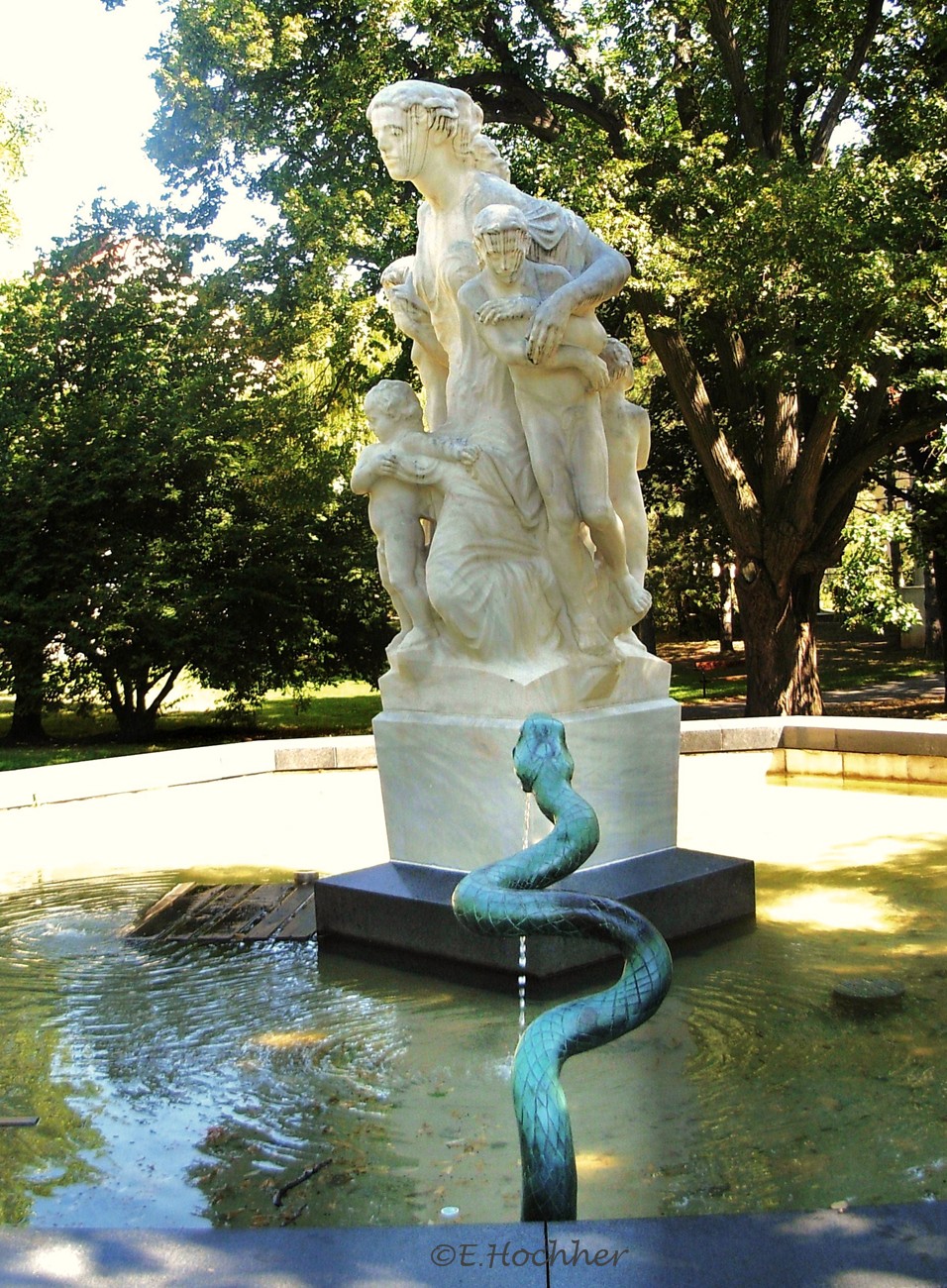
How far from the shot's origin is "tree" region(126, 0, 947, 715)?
40.0 ft

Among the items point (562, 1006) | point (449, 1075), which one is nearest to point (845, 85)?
point (449, 1075)

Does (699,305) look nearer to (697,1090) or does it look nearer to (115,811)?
(115,811)

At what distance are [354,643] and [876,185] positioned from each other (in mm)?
8839

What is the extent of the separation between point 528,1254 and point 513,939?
269 centimetres

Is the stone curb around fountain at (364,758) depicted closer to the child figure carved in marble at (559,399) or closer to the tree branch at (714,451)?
the child figure carved in marble at (559,399)

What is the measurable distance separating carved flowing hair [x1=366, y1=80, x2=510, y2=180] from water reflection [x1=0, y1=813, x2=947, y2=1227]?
342 centimetres

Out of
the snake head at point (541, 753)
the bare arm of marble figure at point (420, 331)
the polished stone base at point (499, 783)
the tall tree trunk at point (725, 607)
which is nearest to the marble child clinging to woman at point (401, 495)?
the bare arm of marble figure at point (420, 331)

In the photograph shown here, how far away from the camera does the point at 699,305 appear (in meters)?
13.1

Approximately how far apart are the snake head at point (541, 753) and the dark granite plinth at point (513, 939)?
2015mm

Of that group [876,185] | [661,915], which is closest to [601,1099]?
[661,915]

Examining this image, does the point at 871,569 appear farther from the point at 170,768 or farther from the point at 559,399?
the point at 559,399

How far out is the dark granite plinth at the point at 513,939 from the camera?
183 inches

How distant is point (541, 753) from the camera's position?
2.68 m

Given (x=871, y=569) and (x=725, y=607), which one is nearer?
(x=871, y=569)
